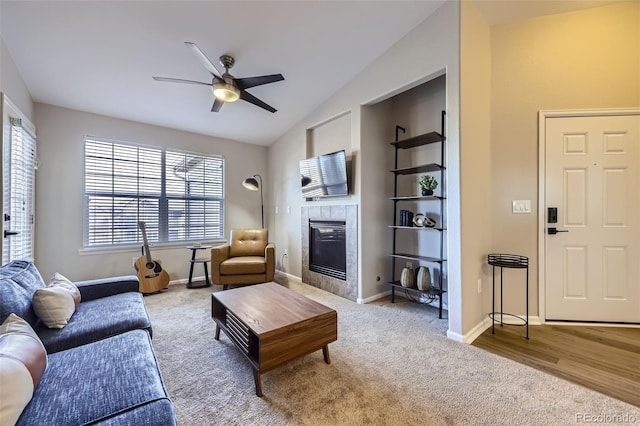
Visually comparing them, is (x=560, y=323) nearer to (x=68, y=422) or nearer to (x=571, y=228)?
(x=571, y=228)

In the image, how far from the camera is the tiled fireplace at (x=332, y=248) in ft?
10.8

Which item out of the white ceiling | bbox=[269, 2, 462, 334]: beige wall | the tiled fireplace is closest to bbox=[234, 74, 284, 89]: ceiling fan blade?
the white ceiling

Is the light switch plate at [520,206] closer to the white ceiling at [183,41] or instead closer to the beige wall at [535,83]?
the beige wall at [535,83]

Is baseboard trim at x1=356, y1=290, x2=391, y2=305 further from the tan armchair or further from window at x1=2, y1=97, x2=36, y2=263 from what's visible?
window at x1=2, y1=97, x2=36, y2=263

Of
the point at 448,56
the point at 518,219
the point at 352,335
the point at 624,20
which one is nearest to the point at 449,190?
the point at 518,219

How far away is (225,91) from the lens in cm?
247

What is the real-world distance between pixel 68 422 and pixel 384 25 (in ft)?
11.1

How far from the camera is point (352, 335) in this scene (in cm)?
235

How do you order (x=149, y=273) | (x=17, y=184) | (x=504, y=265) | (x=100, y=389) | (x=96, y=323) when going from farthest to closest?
(x=149, y=273)
(x=17, y=184)
(x=504, y=265)
(x=96, y=323)
(x=100, y=389)

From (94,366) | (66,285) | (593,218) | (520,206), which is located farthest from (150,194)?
(593,218)

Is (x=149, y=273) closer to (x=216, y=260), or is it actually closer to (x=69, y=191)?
(x=216, y=260)

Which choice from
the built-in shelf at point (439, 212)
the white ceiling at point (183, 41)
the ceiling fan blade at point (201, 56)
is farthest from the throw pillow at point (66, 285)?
the built-in shelf at point (439, 212)

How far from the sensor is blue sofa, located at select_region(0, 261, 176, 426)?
89 centimetres

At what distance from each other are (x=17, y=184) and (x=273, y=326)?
298 cm
